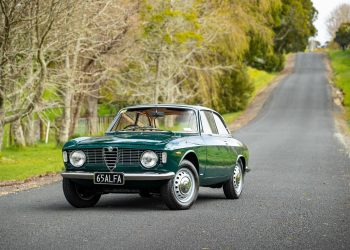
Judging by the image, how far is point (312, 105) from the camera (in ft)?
176

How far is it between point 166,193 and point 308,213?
205cm

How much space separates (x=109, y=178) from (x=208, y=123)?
2576 millimetres

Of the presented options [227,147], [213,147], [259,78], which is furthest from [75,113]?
[259,78]

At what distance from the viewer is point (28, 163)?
20.1 metres

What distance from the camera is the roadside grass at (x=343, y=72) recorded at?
191ft

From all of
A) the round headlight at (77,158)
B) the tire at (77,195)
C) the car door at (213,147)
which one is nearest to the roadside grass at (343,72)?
the car door at (213,147)

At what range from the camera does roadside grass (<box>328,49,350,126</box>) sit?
58.3 m

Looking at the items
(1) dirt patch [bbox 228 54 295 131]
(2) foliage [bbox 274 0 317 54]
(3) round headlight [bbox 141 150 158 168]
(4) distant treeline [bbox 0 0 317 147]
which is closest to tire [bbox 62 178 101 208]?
(3) round headlight [bbox 141 150 158 168]

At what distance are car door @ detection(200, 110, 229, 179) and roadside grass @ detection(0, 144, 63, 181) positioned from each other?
6170 mm

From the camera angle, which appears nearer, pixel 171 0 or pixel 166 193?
pixel 166 193

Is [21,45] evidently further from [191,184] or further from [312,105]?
[312,105]

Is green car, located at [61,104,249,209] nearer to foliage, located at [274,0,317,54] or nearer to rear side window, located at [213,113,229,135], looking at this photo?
rear side window, located at [213,113,229,135]

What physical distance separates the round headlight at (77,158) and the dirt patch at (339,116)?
15275mm

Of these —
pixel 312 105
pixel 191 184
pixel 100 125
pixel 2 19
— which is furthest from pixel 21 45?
Result: pixel 312 105
